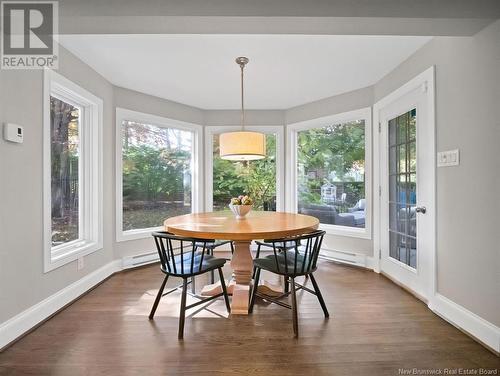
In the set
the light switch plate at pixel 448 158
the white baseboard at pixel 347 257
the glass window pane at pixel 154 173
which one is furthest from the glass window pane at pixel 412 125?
the glass window pane at pixel 154 173

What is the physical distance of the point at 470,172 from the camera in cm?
207

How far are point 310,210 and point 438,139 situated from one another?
2.17 metres

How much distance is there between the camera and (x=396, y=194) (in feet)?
10.4

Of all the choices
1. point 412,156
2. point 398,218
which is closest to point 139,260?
point 398,218

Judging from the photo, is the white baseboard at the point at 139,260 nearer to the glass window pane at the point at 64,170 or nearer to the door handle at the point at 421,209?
the glass window pane at the point at 64,170

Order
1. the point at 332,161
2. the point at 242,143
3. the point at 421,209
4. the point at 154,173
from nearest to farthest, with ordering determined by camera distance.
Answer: the point at 421,209, the point at 242,143, the point at 154,173, the point at 332,161

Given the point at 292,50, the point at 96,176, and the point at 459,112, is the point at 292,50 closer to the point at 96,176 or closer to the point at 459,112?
the point at 459,112

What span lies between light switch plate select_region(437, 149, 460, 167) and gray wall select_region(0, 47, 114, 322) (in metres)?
3.25

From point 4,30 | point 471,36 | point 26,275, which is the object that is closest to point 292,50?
point 471,36

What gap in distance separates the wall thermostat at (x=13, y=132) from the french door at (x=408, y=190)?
3.25 meters

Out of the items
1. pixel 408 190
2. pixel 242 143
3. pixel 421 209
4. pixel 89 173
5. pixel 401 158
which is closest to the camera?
pixel 421 209

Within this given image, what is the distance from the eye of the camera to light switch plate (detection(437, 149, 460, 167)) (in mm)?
2193

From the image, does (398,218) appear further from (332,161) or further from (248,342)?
(248,342)

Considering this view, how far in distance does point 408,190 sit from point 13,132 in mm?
3416
